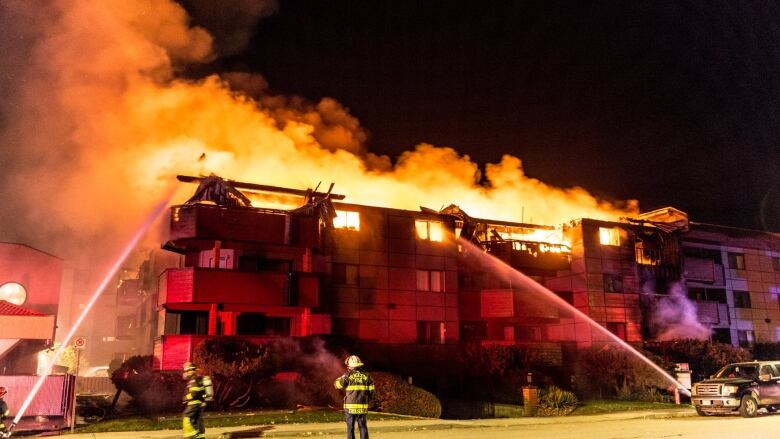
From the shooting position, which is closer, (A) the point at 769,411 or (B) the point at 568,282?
(A) the point at 769,411

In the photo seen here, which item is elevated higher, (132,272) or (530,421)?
(132,272)

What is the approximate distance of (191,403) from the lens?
1211 cm

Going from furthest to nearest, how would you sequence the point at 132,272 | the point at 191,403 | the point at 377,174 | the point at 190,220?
the point at 132,272 → the point at 377,174 → the point at 190,220 → the point at 191,403

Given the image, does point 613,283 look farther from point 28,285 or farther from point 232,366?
point 28,285

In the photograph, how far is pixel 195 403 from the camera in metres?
12.1

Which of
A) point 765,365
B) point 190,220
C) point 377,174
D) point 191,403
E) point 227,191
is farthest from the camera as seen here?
point 377,174

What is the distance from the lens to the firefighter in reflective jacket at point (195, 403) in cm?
1198

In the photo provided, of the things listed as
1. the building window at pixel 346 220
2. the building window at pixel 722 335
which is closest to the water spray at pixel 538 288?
the building window at pixel 346 220

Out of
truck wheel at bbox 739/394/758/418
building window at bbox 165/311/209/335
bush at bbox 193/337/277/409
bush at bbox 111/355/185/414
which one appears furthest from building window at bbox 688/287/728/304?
bush at bbox 111/355/185/414

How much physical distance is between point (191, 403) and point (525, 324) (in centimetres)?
3142

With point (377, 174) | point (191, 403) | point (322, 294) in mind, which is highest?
point (377, 174)

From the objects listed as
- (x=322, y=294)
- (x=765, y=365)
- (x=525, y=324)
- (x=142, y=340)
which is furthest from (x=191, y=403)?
(x=142, y=340)

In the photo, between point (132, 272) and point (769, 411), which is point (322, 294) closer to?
point (769, 411)

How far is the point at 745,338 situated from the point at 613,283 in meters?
16.4
